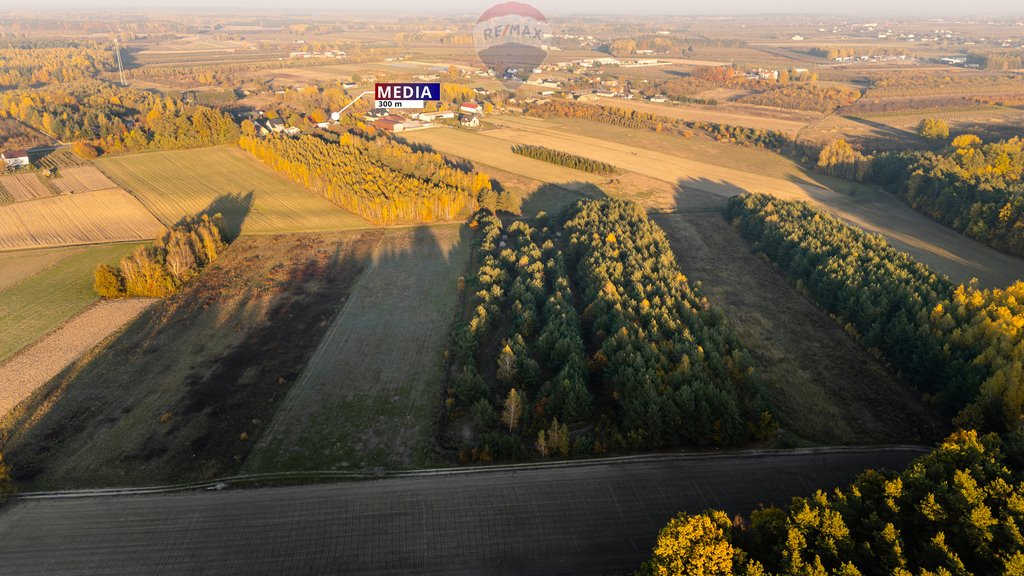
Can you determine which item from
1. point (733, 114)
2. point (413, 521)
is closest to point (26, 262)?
point (413, 521)

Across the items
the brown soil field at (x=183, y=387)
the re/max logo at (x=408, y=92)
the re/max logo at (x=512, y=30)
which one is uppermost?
the re/max logo at (x=512, y=30)

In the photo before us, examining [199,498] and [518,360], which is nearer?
[199,498]

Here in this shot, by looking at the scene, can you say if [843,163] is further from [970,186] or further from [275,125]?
[275,125]

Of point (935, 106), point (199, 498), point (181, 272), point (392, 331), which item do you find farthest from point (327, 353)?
point (935, 106)

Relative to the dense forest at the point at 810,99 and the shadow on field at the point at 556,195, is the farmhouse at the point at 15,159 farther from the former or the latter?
the dense forest at the point at 810,99

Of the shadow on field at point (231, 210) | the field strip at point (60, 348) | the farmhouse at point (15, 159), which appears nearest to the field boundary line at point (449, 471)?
the field strip at point (60, 348)

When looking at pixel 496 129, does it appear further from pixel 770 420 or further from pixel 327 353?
pixel 770 420
